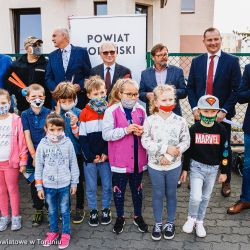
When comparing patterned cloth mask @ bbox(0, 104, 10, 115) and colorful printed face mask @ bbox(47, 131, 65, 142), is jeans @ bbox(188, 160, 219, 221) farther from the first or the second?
patterned cloth mask @ bbox(0, 104, 10, 115)

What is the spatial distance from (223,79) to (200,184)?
1.46 meters

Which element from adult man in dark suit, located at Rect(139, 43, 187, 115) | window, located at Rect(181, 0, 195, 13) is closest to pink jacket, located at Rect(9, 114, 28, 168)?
adult man in dark suit, located at Rect(139, 43, 187, 115)

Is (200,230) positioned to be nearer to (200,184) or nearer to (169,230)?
(169,230)

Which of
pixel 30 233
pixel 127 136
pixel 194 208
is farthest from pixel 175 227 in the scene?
pixel 30 233

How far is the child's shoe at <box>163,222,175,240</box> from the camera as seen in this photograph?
3668 mm

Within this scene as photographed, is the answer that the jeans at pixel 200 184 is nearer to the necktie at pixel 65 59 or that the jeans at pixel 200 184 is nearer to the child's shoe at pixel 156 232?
the child's shoe at pixel 156 232

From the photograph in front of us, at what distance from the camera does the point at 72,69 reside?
16.2ft

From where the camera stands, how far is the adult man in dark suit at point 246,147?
4.02 metres

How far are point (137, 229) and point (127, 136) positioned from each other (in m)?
1.12

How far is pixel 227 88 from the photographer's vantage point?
14.4 ft

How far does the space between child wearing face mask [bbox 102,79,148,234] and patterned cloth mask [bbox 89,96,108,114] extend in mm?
127

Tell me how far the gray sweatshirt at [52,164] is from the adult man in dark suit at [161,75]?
5.00ft

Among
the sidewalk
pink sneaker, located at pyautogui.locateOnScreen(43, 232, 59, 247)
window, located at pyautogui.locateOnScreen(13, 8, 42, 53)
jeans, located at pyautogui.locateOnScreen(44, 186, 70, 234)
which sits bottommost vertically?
the sidewalk

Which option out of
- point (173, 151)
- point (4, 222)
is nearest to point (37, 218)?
point (4, 222)
